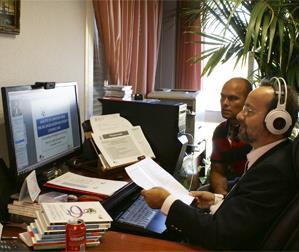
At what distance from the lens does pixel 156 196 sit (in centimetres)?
131

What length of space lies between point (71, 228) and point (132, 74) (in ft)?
6.73

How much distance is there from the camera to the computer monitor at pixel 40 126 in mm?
1328

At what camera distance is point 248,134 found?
1285 millimetres

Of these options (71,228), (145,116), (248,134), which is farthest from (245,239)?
(145,116)

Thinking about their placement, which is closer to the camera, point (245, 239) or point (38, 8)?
point (245, 239)

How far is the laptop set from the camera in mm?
1269

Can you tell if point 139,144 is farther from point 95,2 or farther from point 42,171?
point 95,2

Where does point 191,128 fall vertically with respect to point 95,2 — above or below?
below

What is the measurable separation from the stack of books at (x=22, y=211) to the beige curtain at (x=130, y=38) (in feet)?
5.08

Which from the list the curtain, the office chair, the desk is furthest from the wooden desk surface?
the curtain

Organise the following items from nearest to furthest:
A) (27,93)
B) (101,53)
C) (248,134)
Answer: (248,134) → (27,93) → (101,53)

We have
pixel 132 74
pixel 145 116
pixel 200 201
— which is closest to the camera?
pixel 200 201

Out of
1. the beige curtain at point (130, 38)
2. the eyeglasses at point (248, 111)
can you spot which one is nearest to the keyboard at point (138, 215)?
the eyeglasses at point (248, 111)

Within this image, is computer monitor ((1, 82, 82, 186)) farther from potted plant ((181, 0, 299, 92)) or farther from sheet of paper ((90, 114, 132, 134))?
potted plant ((181, 0, 299, 92))
